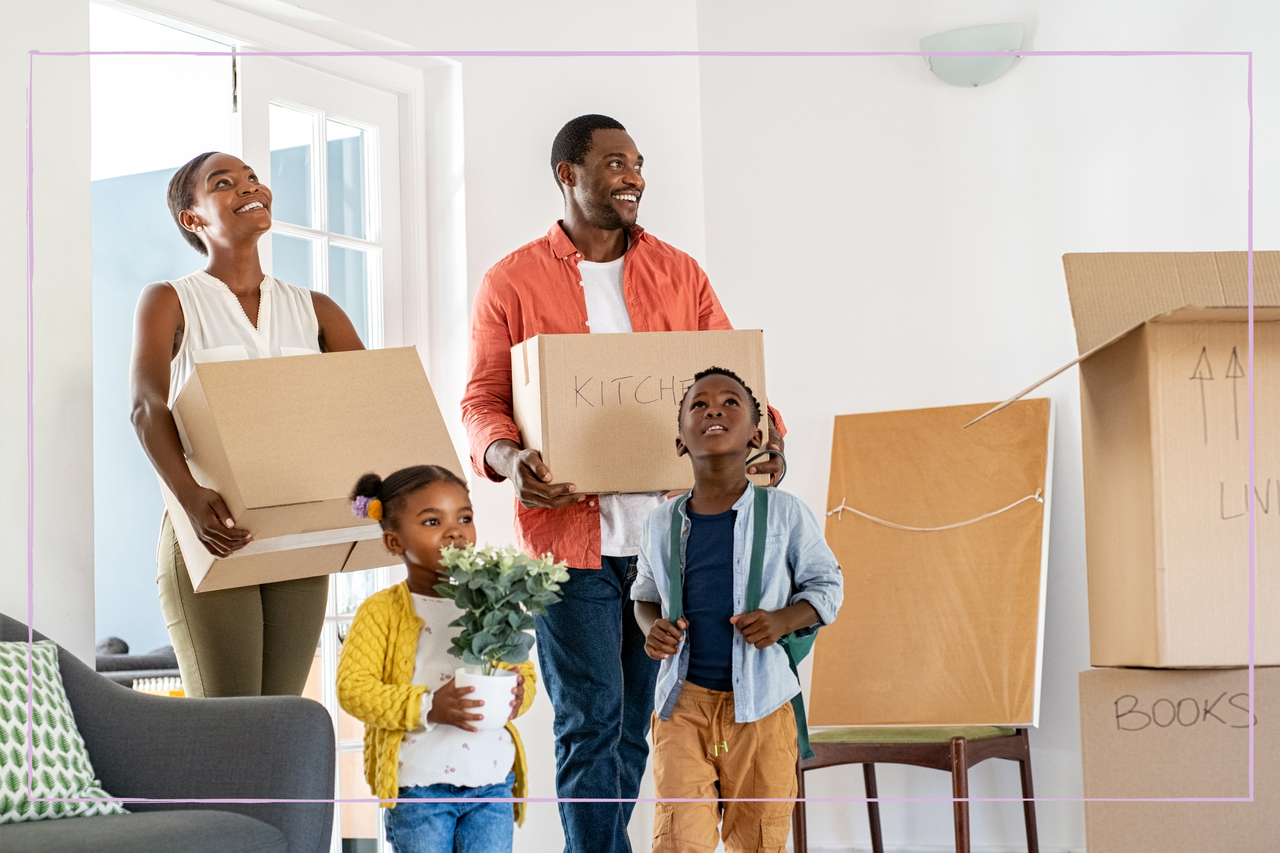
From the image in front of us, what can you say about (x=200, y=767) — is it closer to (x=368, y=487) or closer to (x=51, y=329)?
(x=368, y=487)

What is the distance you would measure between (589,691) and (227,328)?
779 mm

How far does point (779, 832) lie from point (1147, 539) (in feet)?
2.11

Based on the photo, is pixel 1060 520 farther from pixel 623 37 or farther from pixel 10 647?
pixel 10 647

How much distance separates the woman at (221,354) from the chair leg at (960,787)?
1.25m

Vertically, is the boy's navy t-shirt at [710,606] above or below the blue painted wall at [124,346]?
below

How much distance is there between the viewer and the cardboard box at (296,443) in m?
1.64

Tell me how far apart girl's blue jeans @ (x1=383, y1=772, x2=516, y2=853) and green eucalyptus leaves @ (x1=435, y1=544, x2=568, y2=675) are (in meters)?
0.18

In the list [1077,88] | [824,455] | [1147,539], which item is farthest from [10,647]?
[1077,88]

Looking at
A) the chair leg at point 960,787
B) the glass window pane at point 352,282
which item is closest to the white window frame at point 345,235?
the glass window pane at point 352,282

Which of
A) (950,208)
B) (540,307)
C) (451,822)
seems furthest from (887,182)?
(451,822)

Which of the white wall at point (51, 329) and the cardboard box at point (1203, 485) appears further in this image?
the white wall at point (51, 329)

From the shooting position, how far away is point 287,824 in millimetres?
1569

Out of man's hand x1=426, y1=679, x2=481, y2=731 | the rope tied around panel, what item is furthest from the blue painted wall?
the rope tied around panel

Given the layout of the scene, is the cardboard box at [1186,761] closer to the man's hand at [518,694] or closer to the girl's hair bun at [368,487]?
the man's hand at [518,694]
